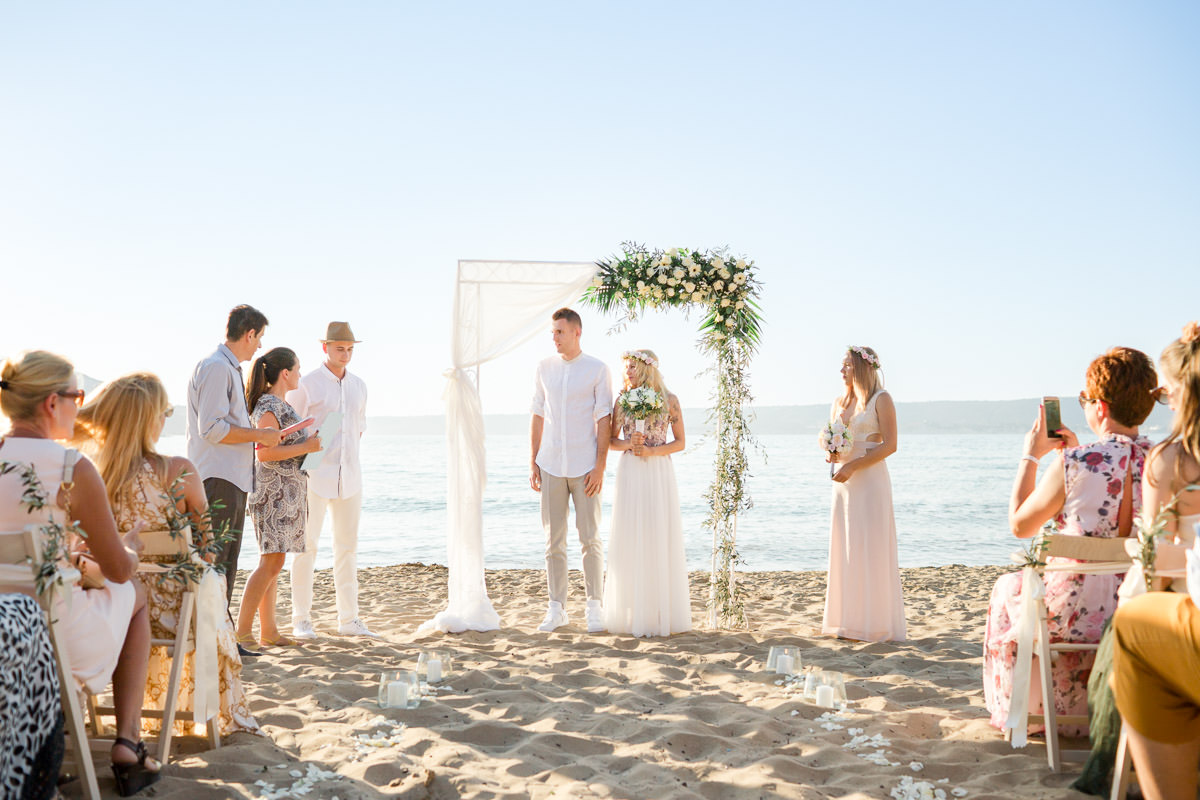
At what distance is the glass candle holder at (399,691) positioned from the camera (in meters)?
4.36

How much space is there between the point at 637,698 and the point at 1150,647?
2.63 metres

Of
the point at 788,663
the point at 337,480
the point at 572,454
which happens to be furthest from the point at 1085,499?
the point at 337,480

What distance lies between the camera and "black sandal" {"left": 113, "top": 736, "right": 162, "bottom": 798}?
10.3 feet

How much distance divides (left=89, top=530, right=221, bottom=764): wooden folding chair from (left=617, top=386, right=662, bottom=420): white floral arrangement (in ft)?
11.5

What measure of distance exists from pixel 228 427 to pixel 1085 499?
4.51 metres

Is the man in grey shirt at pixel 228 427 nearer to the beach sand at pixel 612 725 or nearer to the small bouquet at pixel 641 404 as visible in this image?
the beach sand at pixel 612 725

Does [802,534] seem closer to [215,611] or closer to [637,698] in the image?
[637,698]

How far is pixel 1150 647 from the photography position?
2576 millimetres

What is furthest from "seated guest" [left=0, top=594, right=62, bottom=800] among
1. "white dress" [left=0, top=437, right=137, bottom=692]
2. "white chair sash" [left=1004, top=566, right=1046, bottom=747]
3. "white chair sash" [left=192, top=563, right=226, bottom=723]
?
"white chair sash" [left=1004, top=566, right=1046, bottom=747]

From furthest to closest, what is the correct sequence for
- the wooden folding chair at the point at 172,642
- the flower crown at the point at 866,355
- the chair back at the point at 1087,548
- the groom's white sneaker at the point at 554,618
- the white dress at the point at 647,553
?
1. the groom's white sneaker at the point at 554,618
2. the white dress at the point at 647,553
3. the flower crown at the point at 866,355
4. the wooden folding chair at the point at 172,642
5. the chair back at the point at 1087,548

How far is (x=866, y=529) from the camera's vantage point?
20.2ft

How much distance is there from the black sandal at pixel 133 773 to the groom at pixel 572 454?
3.57 meters

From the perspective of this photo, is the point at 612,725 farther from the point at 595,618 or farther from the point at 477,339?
the point at 477,339

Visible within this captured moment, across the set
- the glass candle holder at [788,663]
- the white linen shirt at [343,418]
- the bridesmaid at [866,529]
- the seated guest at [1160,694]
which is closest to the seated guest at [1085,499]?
the seated guest at [1160,694]
